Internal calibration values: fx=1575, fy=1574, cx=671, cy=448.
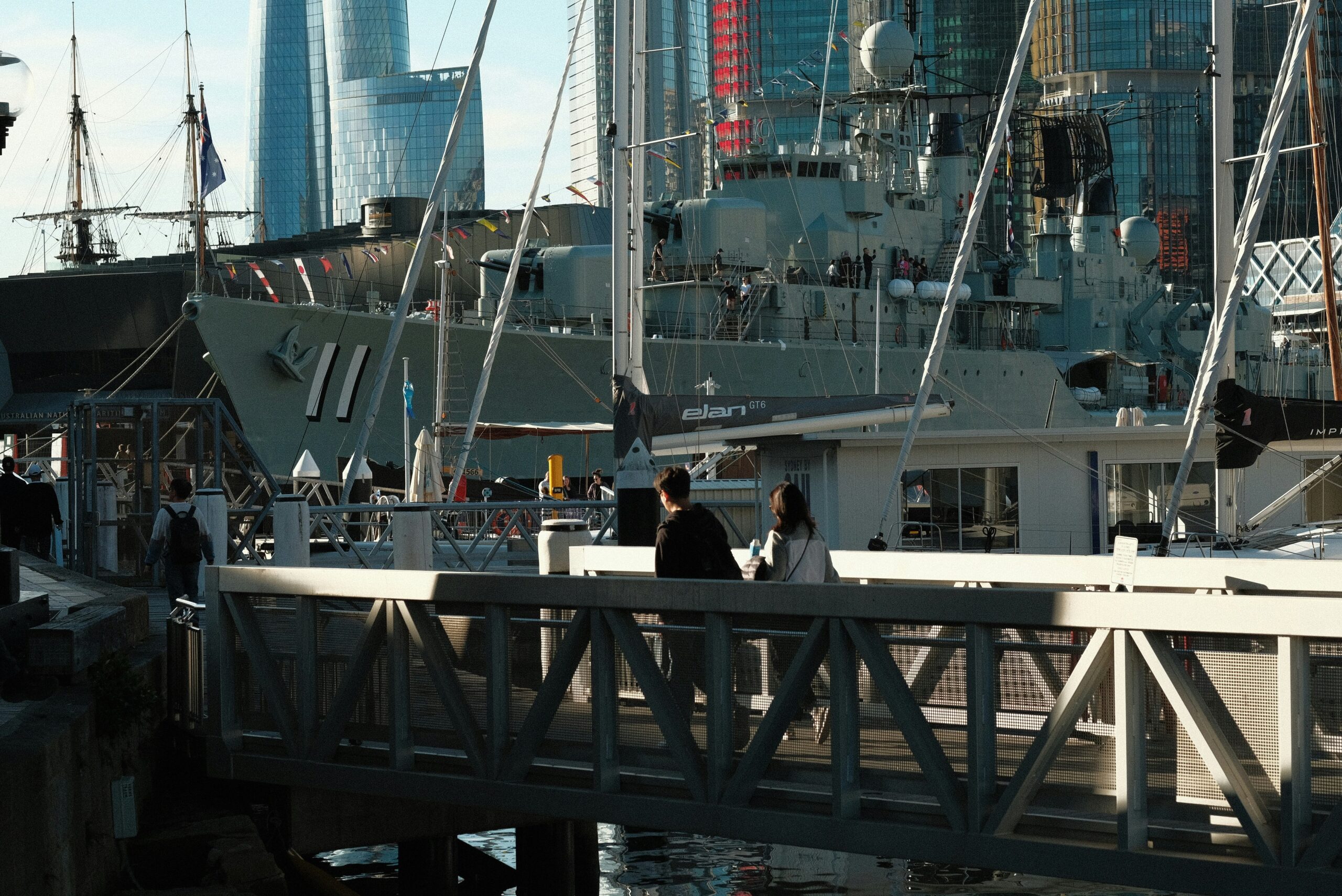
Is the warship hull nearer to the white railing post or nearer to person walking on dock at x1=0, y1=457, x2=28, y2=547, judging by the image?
person walking on dock at x1=0, y1=457, x2=28, y2=547

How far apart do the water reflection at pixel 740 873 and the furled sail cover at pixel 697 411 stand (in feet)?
18.6

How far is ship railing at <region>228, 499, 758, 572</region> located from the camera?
16.5 meters

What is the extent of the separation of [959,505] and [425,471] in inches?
374

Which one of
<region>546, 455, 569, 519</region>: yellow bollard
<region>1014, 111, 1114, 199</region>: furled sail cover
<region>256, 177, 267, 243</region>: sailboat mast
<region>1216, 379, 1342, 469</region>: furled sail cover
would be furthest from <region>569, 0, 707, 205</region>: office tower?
<region>1216, 379, 1342, 469</region>: furled sail cover

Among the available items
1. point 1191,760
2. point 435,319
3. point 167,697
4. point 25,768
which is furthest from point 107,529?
point 435,319

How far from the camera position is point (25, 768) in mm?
6555

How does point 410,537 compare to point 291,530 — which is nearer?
point 291,530

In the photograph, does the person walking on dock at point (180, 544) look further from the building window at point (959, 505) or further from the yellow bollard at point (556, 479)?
the yellow bollard at point (556, 479)

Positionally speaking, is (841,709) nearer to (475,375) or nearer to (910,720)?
(910,720)

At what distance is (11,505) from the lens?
16.6 metres

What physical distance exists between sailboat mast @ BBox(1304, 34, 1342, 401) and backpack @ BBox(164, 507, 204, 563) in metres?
14.9

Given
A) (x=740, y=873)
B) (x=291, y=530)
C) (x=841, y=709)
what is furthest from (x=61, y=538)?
(x=841, y=709)

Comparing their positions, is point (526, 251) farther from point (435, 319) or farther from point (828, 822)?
point (828, 822)

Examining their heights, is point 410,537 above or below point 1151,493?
above
